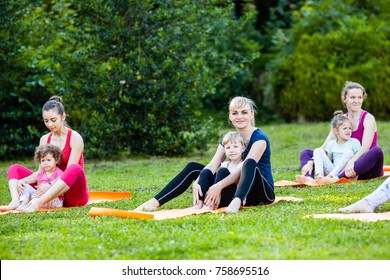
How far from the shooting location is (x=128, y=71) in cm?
1197

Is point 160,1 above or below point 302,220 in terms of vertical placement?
above

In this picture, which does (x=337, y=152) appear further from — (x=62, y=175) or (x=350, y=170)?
(x=62, y=175)

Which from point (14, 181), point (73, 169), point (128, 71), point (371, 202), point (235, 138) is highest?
point (128, 71)

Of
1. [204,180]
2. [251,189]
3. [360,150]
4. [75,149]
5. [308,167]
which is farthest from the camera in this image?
[308,167]

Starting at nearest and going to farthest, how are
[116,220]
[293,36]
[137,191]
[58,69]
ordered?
[116,220] < [137,191] < [58,69] < [293,36]

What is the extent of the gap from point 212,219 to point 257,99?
13.5 meters

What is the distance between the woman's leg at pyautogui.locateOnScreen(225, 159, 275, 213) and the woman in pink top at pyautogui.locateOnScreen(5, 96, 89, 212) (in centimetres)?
162

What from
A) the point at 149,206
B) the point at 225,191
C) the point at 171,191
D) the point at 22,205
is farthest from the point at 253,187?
the point at 22,205

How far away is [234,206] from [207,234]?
3.64 ft

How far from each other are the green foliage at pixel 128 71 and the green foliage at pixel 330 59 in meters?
4.32
